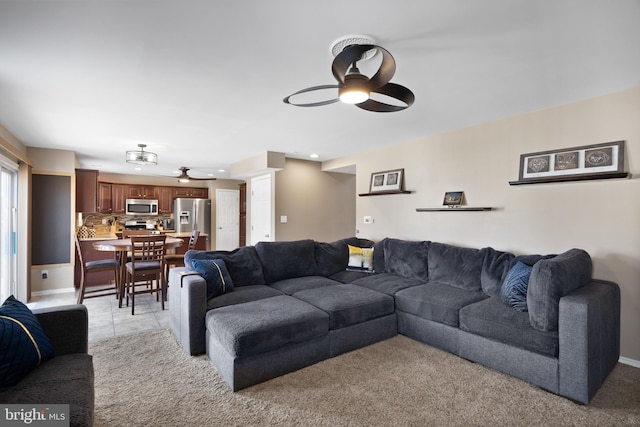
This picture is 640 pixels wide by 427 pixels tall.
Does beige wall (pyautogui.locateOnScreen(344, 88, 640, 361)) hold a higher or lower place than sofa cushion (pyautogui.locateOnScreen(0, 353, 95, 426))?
higher

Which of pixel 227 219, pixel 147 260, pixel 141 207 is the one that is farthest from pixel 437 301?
pixel 141 207

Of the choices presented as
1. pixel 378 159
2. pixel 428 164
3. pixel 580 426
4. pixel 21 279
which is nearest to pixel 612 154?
pixel 428 164

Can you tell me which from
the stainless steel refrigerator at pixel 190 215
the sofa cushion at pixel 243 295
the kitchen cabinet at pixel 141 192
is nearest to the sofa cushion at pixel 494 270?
the sofa cushion at pixel 243 295

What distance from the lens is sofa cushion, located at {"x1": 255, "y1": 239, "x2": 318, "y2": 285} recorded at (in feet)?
12.2

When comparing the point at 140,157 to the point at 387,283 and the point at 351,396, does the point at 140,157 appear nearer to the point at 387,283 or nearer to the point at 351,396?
the point at 387,283

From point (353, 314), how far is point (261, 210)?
12.1 feet

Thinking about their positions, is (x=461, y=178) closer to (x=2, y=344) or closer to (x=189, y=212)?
(x=2, y=344)

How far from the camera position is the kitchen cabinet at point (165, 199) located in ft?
27.4

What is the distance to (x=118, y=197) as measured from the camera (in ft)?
25.6

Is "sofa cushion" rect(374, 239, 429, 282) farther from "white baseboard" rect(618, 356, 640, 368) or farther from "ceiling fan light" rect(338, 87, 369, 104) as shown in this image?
"ceiling fan light" rect(338, 87, 369, 104)

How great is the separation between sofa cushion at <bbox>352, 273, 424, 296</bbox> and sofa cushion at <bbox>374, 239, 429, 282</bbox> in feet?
0.34

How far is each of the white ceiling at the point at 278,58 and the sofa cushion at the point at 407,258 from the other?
146cm

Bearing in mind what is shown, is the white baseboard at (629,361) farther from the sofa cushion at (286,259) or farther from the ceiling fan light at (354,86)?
the ceiling fan light at (354,86)

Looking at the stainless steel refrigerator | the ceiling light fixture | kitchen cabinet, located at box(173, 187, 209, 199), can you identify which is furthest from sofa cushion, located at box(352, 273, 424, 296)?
kitchen cabinet, located at box(173, 187, 209, 199)
